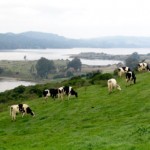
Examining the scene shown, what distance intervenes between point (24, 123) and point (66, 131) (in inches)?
326

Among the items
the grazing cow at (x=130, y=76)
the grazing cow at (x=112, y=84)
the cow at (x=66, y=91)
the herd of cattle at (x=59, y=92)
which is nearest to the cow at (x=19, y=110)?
the herd of cattle at (x=59, y=92)

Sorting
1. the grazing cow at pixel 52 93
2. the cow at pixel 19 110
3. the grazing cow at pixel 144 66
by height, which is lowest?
the cow at pixel 19 110

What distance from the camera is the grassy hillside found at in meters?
20.6

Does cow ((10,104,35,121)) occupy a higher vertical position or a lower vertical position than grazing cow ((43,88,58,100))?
lower

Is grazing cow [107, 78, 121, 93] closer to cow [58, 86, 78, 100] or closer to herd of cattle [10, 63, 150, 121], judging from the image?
herd of cattle [10, 63, 150, 121]

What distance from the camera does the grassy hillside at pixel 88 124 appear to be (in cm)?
2056

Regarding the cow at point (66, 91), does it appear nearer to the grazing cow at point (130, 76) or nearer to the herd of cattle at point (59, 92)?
the herd of cattle at point (59, 92)

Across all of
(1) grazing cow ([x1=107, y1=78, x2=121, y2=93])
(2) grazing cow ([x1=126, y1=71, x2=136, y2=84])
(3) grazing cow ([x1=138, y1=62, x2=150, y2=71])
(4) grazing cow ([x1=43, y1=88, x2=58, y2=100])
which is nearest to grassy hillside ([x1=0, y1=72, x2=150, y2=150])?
(4) grazing cow ([x1=43, y1=88, x2=58, y2=100])

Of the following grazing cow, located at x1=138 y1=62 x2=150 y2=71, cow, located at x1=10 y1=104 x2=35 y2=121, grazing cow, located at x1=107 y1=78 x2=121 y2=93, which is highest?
grazing cow, located at x1=138 y1=62 x2=150 y2=71

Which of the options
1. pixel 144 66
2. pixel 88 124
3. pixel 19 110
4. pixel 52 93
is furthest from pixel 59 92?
pixel 144 66

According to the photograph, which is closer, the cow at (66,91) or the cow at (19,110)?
the cow at (19,110)

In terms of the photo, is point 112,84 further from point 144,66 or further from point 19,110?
point 144,66

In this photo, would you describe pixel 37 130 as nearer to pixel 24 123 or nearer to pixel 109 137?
pixel 24 123

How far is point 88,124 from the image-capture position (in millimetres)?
28828
